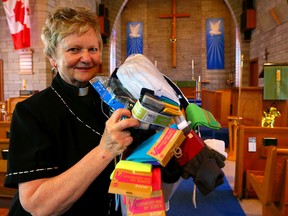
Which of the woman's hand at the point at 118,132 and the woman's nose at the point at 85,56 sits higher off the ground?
the woman's nose at the point at 85,56

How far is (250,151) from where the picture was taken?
10.0ft

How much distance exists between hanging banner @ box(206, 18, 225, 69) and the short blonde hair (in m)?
11.6

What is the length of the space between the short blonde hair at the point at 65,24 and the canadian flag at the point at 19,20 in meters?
5.11

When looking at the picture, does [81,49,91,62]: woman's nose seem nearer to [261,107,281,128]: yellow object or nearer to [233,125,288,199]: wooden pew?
[233,125,288,199]: wooden pew

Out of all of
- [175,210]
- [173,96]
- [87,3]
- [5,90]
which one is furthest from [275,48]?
[173,96]

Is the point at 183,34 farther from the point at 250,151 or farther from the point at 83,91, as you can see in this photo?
the point at 83,91

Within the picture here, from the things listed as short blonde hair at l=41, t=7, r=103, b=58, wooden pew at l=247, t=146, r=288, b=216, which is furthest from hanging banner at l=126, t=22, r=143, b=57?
short blonde hair at l=41, t=7, r=103, b=58

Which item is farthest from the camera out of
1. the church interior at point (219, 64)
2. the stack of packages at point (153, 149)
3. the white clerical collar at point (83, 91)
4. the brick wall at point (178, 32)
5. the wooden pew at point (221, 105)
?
the brick wall at point (178, 32)

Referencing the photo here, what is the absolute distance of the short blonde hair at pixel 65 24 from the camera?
82 centimetres

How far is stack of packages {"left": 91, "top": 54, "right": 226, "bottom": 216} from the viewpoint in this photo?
0.62m

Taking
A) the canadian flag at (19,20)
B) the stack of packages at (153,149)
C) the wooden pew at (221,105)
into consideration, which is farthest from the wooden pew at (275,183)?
the canadian flag at (19,20)

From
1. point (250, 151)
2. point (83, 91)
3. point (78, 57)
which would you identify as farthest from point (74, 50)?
point (250, 151)

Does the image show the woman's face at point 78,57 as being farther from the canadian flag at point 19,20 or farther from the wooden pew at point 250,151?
the canadian flag at point 19,20

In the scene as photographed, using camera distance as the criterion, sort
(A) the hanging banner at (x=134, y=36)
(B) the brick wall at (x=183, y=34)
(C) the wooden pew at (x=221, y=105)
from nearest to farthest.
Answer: (C) the wooden pew at (x=221, y=105) → (B) the brick wall at (x=183, y=34) → (A) the hanging banner at (x=134, y=36)
